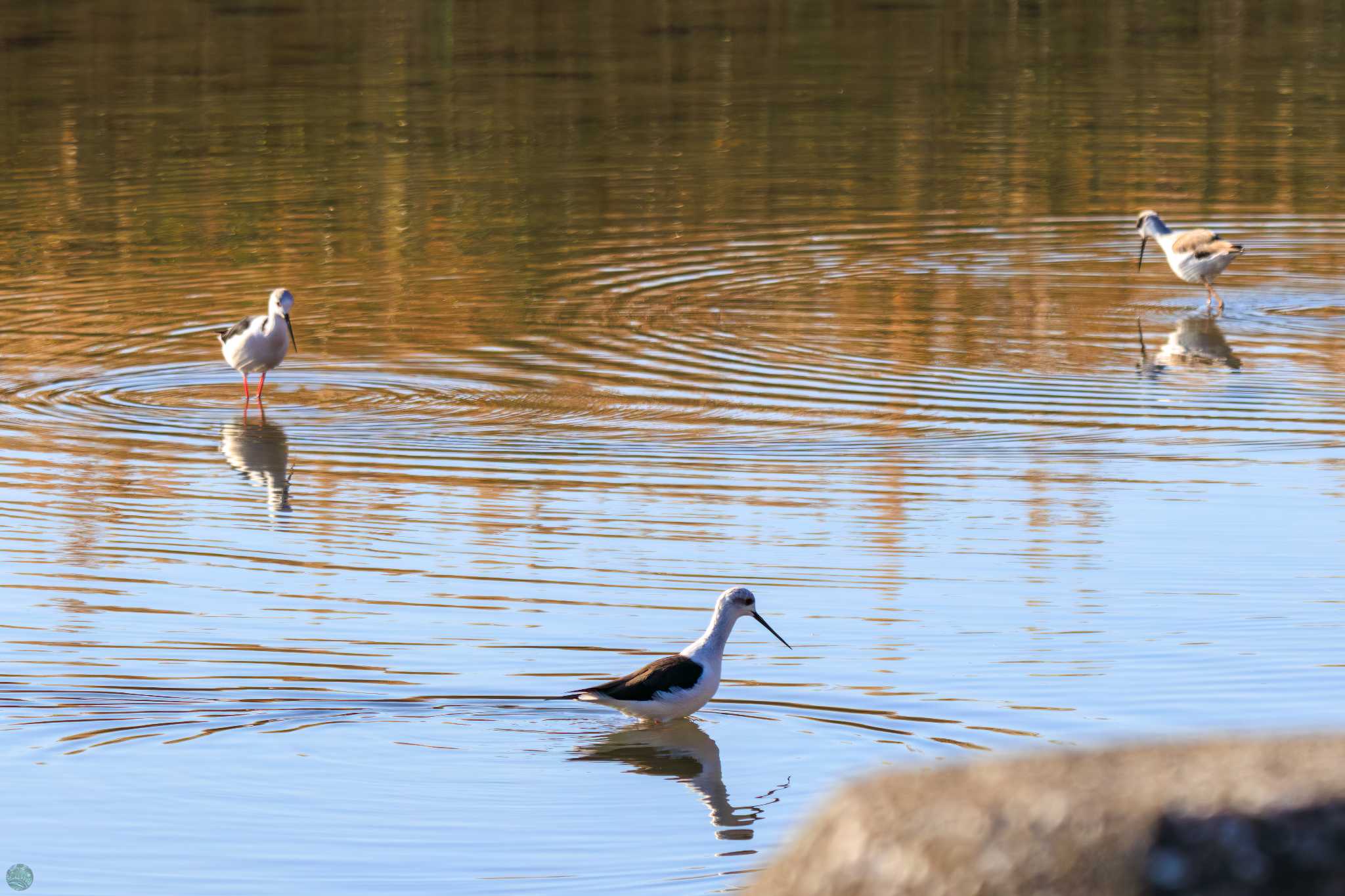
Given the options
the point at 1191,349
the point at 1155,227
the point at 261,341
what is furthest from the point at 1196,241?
the point at 261,341

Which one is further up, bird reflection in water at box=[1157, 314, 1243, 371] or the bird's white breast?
the bird's white breast

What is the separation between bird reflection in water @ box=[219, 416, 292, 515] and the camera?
13070 mm

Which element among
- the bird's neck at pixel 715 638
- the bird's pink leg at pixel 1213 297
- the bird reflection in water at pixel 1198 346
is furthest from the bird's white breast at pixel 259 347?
the bird's pink leg at pixel 1213 297

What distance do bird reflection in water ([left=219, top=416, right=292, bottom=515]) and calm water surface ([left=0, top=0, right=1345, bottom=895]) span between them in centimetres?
5

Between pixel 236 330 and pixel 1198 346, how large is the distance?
24.8 ft

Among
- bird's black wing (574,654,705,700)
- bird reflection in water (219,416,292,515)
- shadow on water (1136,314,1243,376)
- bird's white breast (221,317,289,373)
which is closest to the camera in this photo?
bird's black wing (574,654,705,700)

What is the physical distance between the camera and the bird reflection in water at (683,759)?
801cm

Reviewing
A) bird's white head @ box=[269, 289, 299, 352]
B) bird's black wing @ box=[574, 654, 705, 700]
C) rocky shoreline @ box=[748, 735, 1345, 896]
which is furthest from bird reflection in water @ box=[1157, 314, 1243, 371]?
A: rocky shoreline @ box=[748, 735, 1345, 896]

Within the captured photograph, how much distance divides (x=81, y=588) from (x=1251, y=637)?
5.65 metres

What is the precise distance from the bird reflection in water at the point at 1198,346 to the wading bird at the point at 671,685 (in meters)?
8.71

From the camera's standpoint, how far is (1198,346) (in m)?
17.3

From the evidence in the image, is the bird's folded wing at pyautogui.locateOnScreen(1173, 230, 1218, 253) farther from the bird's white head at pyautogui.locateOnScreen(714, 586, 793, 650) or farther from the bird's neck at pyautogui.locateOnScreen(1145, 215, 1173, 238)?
the bird's white head at pyautogui.locateOnScreen(714, 586, 793, 650)

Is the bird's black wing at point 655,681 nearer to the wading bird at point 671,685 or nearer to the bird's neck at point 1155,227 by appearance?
the wading bird at point 671,685

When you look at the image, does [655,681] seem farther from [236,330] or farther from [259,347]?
[236,330]
